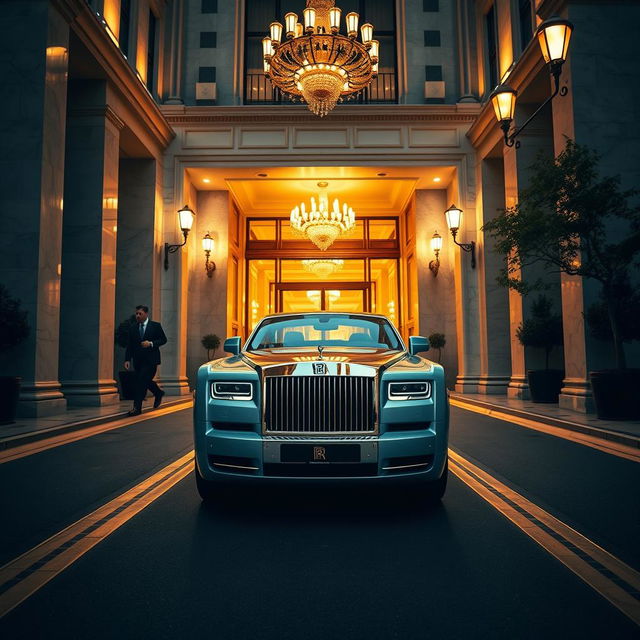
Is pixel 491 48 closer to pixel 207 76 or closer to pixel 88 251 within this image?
pixel 207 76

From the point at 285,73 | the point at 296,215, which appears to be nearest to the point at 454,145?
the point at 296,215

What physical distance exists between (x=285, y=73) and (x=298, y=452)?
12.3 meters

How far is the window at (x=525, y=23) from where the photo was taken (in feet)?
54.0

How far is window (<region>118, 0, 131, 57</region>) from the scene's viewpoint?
661 inches

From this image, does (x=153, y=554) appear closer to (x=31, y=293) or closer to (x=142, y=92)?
(x=31, y=293)

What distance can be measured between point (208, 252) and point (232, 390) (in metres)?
16.8

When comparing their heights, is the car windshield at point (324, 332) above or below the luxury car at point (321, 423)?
above

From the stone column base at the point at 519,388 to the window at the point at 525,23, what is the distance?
382 inches

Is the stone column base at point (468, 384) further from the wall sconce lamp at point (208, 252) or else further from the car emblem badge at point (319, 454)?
the car emblem badge at point (319, 454)

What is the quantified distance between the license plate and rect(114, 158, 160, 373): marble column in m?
14.5

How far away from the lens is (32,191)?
10.1m

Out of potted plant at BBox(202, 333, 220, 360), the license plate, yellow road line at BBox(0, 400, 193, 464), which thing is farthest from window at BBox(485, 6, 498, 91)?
the license plate

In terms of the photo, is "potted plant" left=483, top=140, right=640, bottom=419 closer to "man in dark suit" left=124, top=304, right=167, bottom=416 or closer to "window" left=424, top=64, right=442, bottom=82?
"man in dark suit" left=124, top=304, right=167, bottom=416

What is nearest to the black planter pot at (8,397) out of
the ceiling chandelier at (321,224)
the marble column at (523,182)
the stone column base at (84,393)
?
the stone column base at (84,393)
